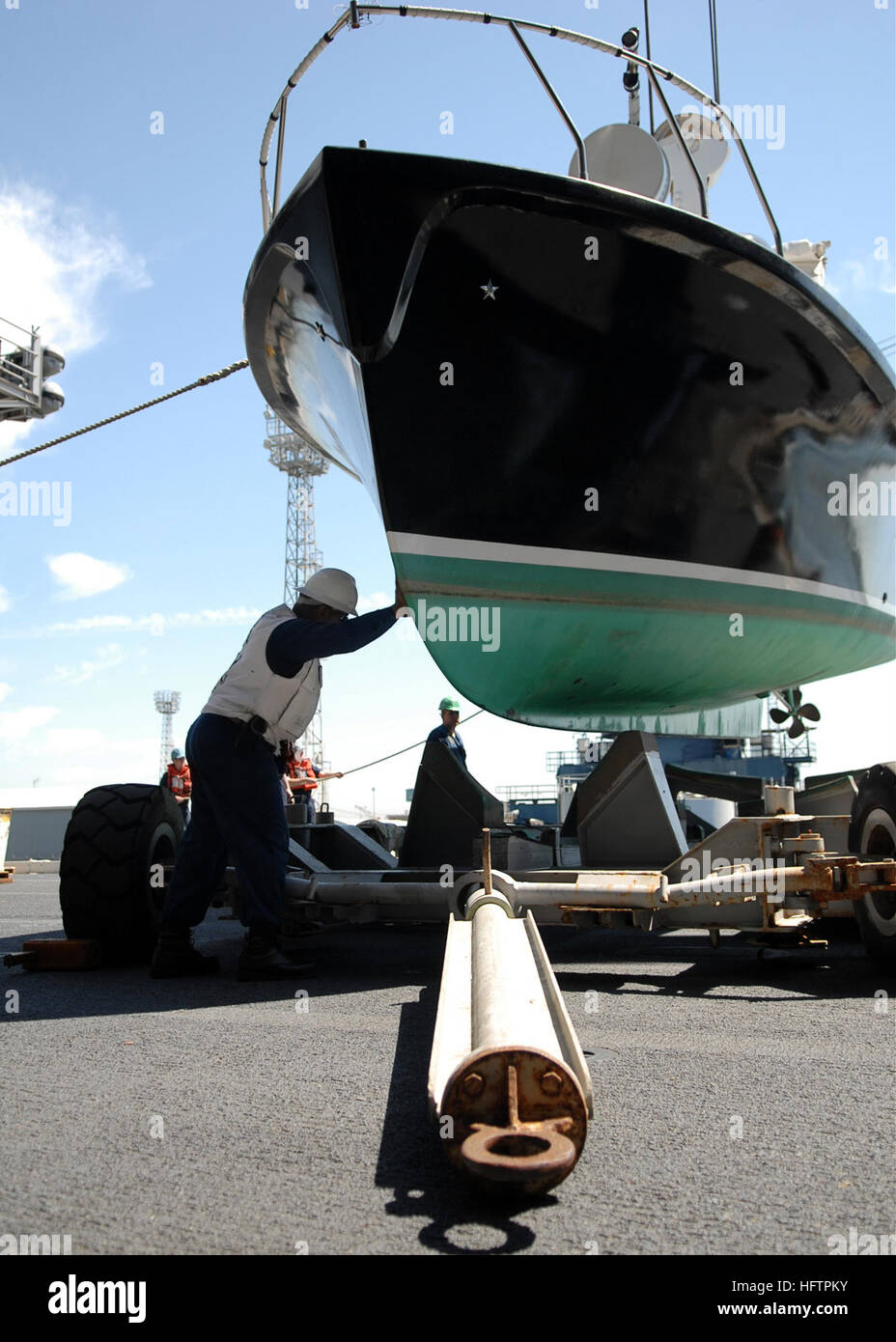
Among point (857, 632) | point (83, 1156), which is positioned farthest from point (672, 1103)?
point (857, 632)

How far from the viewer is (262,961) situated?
3.49 meters

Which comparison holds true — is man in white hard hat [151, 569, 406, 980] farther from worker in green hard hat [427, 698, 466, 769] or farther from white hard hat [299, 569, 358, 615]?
worker in green hard hat [427, 698, 466, 769]

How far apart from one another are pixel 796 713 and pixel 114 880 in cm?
556

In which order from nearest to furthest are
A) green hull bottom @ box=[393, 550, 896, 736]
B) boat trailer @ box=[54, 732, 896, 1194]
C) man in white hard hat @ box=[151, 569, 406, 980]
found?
boat trailer @ box=[54, 732, 896, 1194] < man in white hard hat @ box=[151, 569, 406, 980] < green hull bottom @ box=[393, 550, 896, 736]

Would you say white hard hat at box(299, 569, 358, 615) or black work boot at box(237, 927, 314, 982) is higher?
white hard hat at box(299, 569, 358, 615)

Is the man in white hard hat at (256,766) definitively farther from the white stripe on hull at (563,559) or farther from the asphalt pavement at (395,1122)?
the white stripe on hull at (563,559)

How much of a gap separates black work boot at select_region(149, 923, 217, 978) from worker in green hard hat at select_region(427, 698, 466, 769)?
1998 mm

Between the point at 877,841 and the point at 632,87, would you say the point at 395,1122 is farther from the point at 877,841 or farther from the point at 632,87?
the point at 632,87

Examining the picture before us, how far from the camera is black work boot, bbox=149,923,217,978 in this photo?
3.57 metres

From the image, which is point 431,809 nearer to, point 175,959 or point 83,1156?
point 175,959

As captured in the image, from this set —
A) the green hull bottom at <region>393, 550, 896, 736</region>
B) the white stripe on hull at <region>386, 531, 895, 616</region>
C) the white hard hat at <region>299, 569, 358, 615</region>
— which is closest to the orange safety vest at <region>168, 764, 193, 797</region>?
the green hull bottom at <region>393, 550, 896, 736</region>

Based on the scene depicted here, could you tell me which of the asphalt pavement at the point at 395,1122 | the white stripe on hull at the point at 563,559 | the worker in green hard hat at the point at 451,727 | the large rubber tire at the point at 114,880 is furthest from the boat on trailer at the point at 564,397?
the asphalt pavement at the point at 395,1122

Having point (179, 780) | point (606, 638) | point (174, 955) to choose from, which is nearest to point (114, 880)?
point (174, 955)
